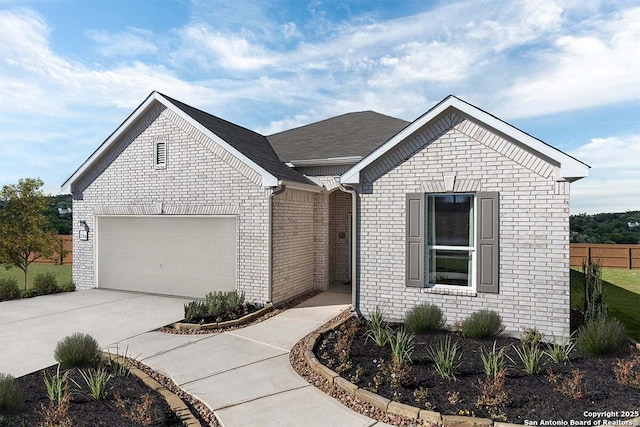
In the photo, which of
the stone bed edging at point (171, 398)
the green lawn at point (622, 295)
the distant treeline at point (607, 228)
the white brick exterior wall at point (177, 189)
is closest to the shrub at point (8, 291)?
the white brick exterior wall at point (177, 189)

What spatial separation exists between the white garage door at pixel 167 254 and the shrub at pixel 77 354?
182 inches

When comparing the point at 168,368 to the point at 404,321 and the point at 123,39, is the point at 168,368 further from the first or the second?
the point at 123,39

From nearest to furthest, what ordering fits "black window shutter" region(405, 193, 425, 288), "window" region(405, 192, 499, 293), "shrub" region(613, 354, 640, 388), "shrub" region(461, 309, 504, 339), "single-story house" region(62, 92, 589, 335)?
"shrub" region(613, 354, 640, 388), "shrub" region(461, 309, 504, 339), "single-story house" region(62, 92, 589, 335), "window" region(405, 192, 499, 293), "black window shutter" region(405, 193, 425, 288)

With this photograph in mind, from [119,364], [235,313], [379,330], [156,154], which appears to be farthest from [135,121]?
[379,330]

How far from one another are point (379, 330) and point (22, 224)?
1287cm

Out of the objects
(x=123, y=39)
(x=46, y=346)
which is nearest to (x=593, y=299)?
(x=46, y=346)

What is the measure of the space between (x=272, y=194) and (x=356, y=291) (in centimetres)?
326

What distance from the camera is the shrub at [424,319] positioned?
6797 millimetres

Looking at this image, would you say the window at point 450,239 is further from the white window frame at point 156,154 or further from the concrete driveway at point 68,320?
the white window frame at point 156,154

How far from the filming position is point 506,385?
4.63m

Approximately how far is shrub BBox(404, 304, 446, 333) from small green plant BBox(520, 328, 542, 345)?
1.45 meters

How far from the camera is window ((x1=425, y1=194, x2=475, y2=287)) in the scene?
7270 mm

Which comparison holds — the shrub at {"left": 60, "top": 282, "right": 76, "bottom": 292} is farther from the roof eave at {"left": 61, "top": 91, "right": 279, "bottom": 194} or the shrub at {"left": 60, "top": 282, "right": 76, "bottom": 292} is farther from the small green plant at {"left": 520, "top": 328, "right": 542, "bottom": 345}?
the small green plant at {"left": 520, "top": 328, "right": 542, "bottom": 345}

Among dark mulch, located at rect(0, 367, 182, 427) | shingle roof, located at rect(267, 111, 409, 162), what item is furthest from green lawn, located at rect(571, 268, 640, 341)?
dark mulch, located at rect(0, 367, 182, 427)
